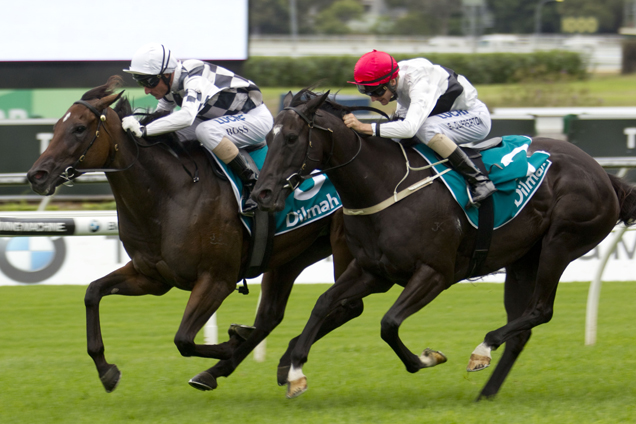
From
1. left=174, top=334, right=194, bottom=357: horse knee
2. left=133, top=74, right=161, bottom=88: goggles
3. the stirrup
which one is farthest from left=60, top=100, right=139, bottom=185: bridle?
left=174, top=334, right=194, bottom=357: horse knee

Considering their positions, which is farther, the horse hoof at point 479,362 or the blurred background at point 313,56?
the blurred background at point 313,56

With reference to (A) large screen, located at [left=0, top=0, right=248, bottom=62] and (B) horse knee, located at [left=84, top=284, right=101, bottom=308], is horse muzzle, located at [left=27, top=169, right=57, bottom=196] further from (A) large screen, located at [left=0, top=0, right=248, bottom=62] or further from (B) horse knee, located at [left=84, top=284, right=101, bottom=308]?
(A) large screen, located at [left=0, top=0, right=248, bottom=62]

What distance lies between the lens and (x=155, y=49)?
4.54 m

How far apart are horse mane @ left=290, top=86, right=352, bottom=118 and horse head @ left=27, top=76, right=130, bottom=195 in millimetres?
942

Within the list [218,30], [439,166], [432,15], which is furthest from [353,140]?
[432,15]

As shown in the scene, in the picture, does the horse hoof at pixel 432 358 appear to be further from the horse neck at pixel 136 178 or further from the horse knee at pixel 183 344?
the horse neck at pixel 136 178

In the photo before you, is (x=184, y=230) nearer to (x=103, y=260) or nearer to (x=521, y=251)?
(x=521, y=251)

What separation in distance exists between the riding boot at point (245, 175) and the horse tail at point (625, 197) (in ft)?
6.94

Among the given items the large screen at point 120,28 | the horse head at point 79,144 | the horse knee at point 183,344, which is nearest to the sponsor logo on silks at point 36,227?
the horse head at point 79,144

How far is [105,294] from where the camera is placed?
4582 mm

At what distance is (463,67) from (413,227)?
990 inches

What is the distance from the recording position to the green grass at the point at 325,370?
13.9 ft

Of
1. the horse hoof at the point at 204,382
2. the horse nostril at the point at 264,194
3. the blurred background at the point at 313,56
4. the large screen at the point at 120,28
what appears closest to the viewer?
the horse nostril at the point at 264,194

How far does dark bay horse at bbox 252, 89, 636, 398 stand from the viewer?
4.16 meters
